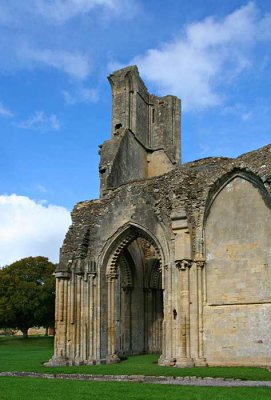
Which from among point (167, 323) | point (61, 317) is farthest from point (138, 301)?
point (167, 323)

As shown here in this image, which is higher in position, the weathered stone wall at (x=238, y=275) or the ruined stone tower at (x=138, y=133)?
the ruined stone tower at (x=138, y=133)

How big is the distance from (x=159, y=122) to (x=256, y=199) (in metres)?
16.4

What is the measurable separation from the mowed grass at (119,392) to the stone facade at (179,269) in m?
5.11

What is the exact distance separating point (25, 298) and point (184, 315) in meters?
23.2

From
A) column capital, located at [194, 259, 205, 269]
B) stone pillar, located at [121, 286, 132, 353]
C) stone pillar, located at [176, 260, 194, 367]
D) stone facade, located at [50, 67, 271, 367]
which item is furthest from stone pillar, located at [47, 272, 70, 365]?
column capital, located at [194, 259, 205, 269]

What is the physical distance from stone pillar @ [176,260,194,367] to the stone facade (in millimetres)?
29

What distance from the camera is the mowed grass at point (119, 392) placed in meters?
9.04

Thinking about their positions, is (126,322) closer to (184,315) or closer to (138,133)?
(184,315)

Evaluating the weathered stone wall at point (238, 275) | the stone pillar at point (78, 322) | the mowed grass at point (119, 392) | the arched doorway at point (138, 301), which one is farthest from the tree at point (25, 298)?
the mowed grass at point (119, 392)

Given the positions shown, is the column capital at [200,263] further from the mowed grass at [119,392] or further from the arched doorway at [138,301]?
the mowed grass at [119,392]

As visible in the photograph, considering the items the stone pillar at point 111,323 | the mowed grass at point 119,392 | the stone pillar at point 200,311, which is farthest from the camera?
the stone pillar at point 111,323

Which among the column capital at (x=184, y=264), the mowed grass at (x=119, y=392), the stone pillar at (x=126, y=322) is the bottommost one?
the mowed grass at (x=119, y=392)

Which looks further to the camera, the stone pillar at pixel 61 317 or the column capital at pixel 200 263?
the stone pillar at pixel 61 317

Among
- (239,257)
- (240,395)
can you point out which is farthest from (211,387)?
(239,257)
